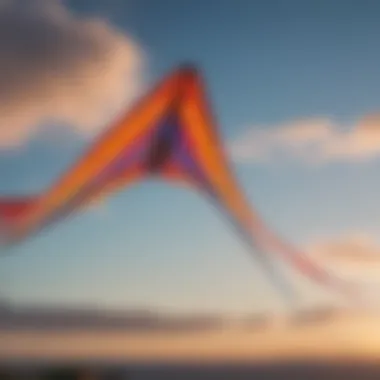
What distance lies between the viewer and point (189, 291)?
5.16 ft

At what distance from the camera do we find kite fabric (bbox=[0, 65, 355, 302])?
1.58 metres

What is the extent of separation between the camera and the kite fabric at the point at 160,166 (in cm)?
158

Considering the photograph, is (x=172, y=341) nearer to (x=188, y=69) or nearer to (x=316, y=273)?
(x=316, y=273)

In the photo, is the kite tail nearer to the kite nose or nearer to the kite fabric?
the kite fabric

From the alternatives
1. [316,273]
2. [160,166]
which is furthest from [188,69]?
[316,273]

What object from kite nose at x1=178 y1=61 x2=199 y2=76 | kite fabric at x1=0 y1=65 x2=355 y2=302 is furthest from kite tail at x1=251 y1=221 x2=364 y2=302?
kite nose at x1=178 y1=61 x2=199 y2=76

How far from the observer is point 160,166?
1.59m

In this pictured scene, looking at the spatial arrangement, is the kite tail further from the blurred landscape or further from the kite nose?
the kite nose

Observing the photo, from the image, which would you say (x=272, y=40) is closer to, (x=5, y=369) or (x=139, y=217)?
(x=139, y=217)

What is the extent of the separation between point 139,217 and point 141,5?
0.38 metres

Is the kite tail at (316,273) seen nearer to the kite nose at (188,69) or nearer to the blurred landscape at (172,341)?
the blurred landscape at (172,341)

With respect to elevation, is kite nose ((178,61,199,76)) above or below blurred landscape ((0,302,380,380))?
above

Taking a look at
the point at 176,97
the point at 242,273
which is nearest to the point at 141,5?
the point at 176,97

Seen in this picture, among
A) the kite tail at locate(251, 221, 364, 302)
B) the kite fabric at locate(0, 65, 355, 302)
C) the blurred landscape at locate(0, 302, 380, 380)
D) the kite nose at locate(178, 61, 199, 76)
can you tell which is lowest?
the blurred landscape at locate(0, 302, 380, 380)
